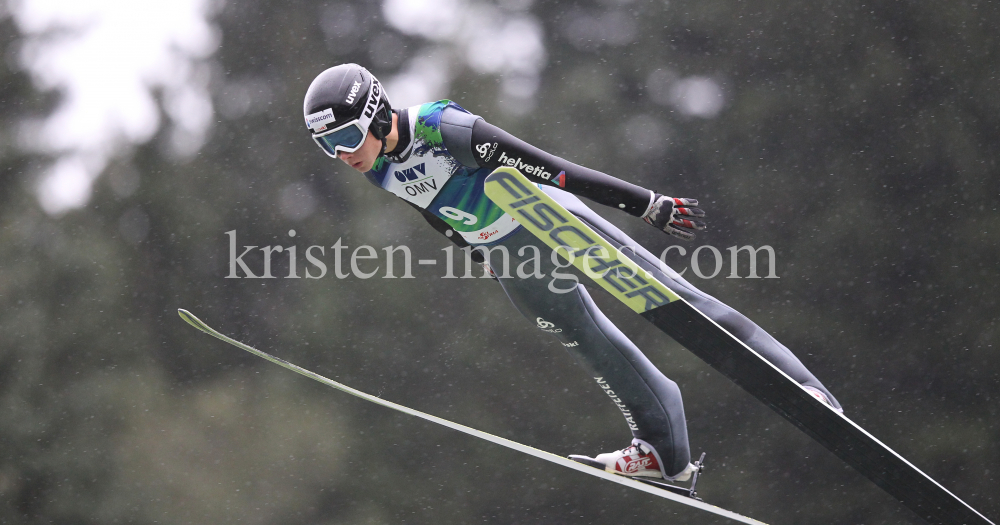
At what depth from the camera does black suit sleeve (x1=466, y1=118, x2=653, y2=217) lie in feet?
6.26

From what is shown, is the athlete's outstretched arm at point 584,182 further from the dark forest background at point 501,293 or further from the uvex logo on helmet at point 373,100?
the dark forest background at point 501,293

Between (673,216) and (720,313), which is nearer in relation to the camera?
(673,216)

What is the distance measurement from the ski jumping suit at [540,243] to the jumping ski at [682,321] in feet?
0.34

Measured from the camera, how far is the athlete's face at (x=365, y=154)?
6.43ft

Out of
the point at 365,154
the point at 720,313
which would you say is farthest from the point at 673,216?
the point at 365,154

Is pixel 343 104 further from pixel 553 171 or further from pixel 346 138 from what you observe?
pixel 553 171

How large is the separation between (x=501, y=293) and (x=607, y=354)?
3.47 metres

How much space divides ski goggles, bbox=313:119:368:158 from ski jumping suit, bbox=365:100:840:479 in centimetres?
11

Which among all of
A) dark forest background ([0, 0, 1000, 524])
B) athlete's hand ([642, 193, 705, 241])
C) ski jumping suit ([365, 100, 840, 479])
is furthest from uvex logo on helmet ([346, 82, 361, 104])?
dark forest background ([0, 0, 1000, 524])

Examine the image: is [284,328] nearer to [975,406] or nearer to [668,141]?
[668,141]

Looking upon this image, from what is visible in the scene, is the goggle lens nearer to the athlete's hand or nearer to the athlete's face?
the athlete's face

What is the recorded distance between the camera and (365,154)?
1974 mm

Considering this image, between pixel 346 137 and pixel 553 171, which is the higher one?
pixel 553 171

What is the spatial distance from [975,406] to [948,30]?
2507 millimetres
